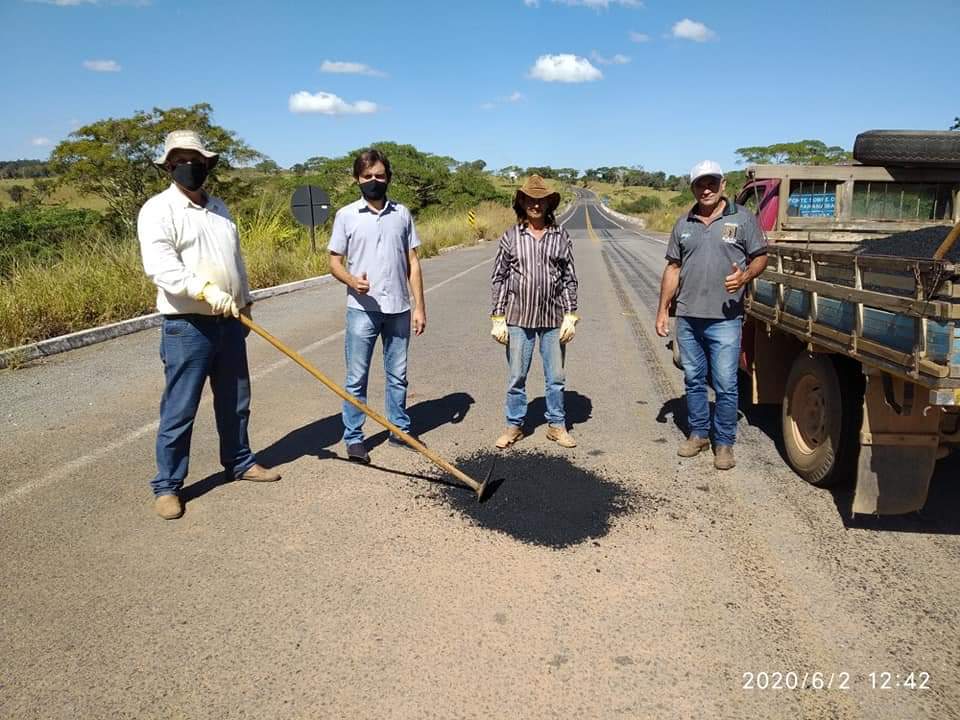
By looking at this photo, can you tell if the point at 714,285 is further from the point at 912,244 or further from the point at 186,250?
the point at 186,250

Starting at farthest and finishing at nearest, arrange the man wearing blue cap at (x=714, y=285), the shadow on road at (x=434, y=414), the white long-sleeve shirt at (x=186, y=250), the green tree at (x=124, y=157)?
the green tree at (x=124, y=157) < the shadow on road at (x=434, y=414) < the man wearing blue cap at (x=714, y=285) < the white long-sleeve shirt at (x=186, y=250)

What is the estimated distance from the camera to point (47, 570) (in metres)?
3.23

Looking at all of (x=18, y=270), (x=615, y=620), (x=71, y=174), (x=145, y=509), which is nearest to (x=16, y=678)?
(x=145, y=509)

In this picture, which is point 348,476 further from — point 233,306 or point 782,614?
point 782,614

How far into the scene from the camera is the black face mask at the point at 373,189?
4.33m

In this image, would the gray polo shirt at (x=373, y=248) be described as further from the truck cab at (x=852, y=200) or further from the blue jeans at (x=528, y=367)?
the truck cab at (x=852, y=200)

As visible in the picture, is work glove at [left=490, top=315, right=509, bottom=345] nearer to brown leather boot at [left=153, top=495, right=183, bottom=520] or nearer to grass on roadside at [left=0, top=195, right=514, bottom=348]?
brown leather boot at [left=153, top=495, right=183, bottom=520]

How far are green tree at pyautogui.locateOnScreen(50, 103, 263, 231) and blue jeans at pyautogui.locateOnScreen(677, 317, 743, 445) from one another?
23.9m

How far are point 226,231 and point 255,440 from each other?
5.73ft

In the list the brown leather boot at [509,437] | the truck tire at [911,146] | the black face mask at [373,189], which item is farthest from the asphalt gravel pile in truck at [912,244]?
the black face mask at [373,189]

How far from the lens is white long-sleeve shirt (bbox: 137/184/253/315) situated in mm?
3537

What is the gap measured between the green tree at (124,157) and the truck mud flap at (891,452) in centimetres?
2527

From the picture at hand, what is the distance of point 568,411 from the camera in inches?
226
